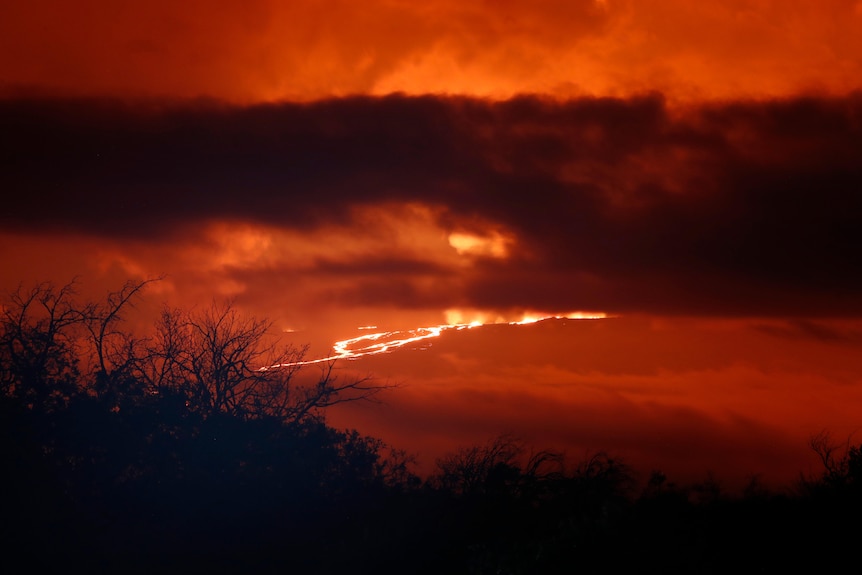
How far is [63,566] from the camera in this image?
25.8m

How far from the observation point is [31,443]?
2627 centimetres

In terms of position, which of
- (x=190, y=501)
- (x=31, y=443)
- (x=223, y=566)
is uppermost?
(x=31, y=443)

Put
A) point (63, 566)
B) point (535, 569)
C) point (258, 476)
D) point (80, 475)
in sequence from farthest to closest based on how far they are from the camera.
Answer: point (258, 476), point (80, 475), point (63, 566), point (535, 569)

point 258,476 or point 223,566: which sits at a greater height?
point 258,476

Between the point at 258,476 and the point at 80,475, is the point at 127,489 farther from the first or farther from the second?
the point at 258,476

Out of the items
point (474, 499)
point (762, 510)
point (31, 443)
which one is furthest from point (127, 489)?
point (762, 510)

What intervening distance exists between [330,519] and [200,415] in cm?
545

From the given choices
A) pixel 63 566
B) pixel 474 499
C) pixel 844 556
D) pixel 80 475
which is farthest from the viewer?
pixel 474 499

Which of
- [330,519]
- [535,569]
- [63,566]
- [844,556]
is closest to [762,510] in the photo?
[844,556]

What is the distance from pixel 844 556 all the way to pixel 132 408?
21220mm

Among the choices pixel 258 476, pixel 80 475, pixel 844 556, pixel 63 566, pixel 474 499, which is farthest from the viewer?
pixel 474 499

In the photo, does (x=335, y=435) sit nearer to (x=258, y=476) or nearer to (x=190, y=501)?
(x=258, y=476)

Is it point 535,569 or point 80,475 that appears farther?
point 80,475

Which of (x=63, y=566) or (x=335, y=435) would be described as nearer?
(x=63, y=566)
